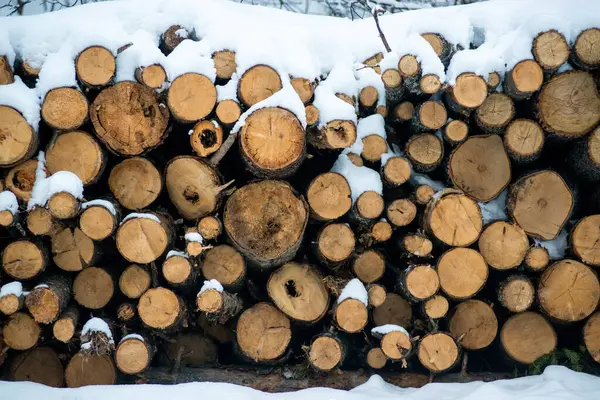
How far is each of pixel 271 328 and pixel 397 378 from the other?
92cm

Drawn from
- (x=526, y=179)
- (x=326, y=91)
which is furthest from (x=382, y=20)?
(x=526, y=179)

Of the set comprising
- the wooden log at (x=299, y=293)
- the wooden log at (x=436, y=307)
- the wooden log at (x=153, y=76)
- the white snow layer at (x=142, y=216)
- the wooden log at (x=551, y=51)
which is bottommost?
the wooden log at (x=299, y=293)

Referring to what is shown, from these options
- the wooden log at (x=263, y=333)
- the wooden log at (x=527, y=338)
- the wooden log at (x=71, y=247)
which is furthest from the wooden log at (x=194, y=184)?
the wooden log at (x=527, y=338)

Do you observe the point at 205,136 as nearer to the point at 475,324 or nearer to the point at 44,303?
the point at 44,303

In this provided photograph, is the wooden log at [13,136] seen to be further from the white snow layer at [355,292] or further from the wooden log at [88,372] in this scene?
the white snow layer at [355,292]

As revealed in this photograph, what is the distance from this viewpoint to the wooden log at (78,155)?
92.0 inches

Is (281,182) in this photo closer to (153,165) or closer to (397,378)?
(153,165)

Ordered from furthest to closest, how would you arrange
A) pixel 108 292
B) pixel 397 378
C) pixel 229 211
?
1. pixel 397 378
2. pixel 108 292
3. pixel 229 211

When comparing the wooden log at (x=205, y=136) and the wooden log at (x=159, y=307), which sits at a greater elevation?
the wooden log at (x=205, y=136)

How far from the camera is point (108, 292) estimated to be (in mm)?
2500

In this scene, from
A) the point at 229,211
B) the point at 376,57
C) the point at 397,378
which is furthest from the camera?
the point at 376,57

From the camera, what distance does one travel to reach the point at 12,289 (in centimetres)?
227

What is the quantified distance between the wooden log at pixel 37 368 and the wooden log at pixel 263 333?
45.4 inches

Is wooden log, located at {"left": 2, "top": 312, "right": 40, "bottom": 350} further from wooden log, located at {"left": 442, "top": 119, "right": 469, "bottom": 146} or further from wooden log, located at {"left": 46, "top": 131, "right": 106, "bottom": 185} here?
wooden log, located at {"left": 442, "top": 119, "right": 469, "bottom": 146}
